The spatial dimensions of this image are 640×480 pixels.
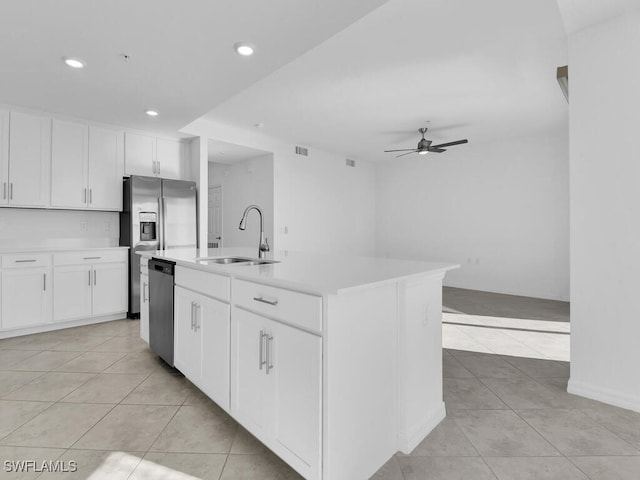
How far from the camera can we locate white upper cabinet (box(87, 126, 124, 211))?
13.5 feet

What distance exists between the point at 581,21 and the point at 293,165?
463 cm

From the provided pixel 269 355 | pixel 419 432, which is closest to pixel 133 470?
pixel 269 355

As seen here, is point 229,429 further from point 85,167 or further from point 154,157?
point 154,157

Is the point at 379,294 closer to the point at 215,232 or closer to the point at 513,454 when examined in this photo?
the point at 513,454

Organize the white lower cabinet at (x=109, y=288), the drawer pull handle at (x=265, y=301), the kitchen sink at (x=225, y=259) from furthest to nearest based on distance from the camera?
the white lower cabinet at (x=109, y=288), the kitchen sink at (x=225, y=259), the drawer pull handle at (x=265, y=301)

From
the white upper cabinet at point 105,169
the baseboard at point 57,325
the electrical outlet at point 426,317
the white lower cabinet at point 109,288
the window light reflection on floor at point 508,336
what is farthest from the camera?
the white upper cabinet at point 105,169

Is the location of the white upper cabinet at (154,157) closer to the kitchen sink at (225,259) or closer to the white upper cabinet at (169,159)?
the white upper cabinet at (169,159)

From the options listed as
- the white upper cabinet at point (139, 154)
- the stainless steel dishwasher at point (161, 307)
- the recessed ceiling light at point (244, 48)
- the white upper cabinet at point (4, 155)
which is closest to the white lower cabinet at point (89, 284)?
the white upper cabinet at point (4, 155)

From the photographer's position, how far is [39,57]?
8.57 ft

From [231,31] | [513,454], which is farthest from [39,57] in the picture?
[513,454]

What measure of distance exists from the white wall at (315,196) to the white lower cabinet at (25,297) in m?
2.56

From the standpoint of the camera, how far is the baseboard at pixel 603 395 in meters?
2.07

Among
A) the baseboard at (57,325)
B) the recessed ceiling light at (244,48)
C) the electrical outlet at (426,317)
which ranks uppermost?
the recessed ceiling light at (244,48)

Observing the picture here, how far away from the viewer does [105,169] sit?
13.9 feet
